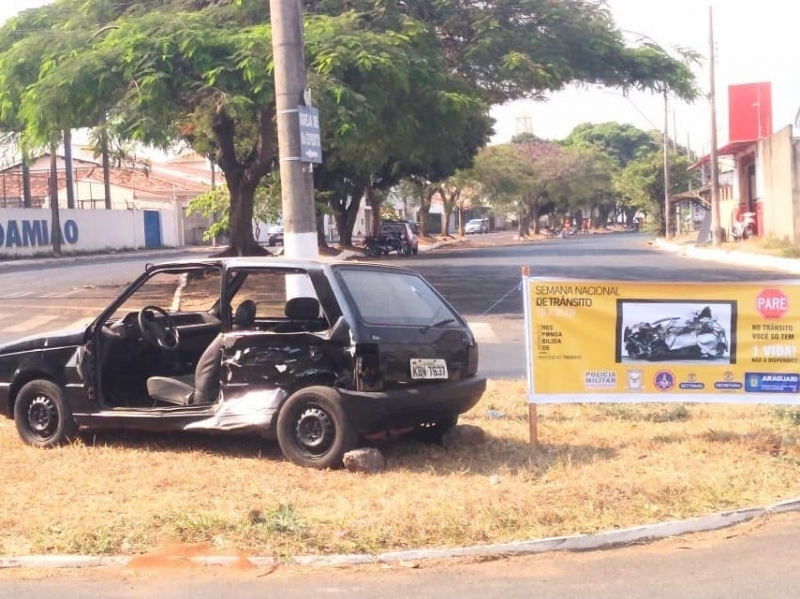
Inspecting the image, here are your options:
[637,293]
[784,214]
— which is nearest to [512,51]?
[637,293]

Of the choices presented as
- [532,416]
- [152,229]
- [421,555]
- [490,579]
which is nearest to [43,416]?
[532,416]

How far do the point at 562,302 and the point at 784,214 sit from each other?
112 ft

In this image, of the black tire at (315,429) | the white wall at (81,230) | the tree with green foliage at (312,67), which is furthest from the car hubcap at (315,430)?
the white wall at (81,230)

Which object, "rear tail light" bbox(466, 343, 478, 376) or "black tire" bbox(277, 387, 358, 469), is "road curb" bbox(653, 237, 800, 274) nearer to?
"rear tail light" bbox(466, 343, 478, 376)

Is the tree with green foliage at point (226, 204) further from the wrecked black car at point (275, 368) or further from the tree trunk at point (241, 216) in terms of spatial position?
the wrecked black car at point (275, 368)

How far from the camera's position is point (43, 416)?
852 centimetres

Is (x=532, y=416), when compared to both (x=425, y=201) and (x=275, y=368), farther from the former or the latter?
(x=425, y=201)

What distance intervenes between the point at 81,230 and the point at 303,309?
52.4 meters

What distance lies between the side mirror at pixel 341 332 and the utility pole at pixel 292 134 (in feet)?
9.59

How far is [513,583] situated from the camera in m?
5.50

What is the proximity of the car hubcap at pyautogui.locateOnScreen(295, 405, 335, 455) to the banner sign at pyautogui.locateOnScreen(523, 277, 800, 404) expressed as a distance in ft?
5.22

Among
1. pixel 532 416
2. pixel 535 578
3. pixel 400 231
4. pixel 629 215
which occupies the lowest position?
pixel 535 578

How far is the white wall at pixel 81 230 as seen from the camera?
5081cm

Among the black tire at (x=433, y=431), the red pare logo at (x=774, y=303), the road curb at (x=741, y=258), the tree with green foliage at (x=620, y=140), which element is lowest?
the black tire at (x=433, y=431)
